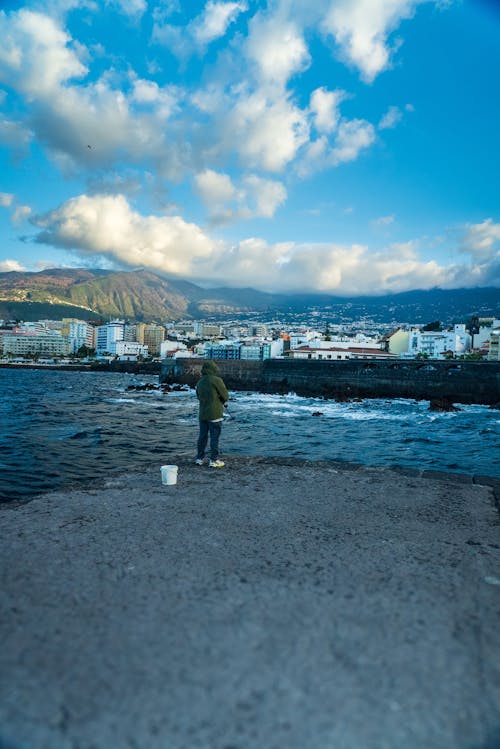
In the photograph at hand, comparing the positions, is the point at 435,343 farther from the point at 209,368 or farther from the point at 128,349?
the point at 128,349

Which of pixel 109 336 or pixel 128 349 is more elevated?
pixel 109 336

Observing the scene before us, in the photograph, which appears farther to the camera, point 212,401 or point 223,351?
point 223,351

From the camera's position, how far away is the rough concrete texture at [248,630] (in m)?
1.72

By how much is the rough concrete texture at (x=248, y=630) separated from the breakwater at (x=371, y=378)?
36.2 metres

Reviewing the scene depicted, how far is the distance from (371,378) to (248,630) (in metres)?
44.6

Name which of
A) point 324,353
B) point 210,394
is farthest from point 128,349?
point 210,394

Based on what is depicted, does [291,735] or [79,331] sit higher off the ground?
[79,331]

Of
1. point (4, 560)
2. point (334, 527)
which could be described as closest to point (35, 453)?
point (4, 560)

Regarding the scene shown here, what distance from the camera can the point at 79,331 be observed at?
7525 inches

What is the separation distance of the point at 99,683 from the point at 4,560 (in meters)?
1.82

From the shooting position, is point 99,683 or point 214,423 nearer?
point 99,683

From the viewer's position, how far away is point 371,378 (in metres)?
45.2

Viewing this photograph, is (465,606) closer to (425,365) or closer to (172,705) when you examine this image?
(172,705)

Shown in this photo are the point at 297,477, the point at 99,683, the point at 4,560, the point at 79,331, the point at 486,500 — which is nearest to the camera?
the point at 99,683
